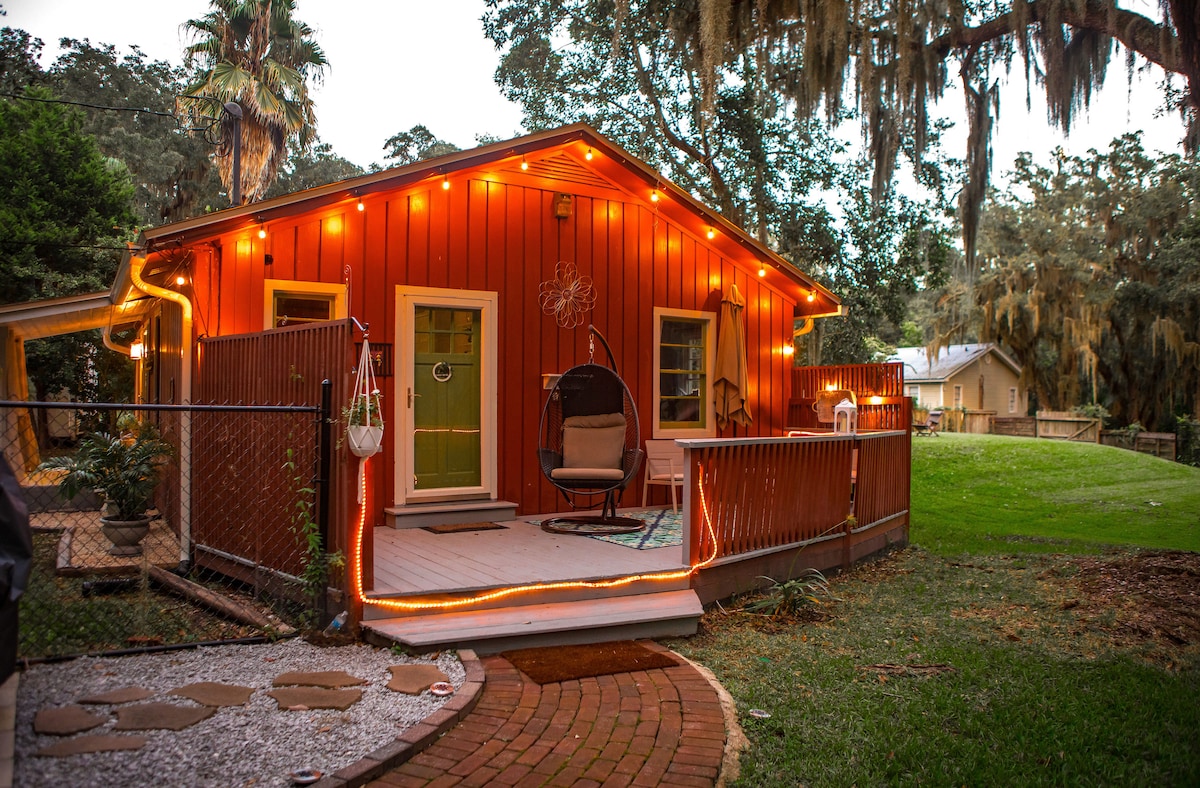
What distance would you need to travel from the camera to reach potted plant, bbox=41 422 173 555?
5586 mm

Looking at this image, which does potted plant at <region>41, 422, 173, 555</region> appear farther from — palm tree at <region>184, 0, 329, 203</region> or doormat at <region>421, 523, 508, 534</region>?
palm tree at <region>184, 0, 329, 203</region>

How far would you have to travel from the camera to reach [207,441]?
5.27 metres

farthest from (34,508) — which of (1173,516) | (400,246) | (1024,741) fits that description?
(1173,516)

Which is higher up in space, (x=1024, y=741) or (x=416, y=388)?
(x=416, y=388)

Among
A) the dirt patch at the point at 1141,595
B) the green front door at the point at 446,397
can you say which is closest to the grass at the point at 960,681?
the dirt patch at the point at 1141,595

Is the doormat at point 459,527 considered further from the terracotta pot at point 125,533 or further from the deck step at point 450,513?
the terracotta pot at point 125,533

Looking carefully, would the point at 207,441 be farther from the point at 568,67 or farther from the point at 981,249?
the point at 981,249

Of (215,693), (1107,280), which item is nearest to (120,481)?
(215,693)

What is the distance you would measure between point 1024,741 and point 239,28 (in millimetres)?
14877

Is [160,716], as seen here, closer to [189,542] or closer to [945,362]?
[189,542]

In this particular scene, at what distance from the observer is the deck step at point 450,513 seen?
6230mm

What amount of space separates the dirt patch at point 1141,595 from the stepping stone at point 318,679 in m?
4.00

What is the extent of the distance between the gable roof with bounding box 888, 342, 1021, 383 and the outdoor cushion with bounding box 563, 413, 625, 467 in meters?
23.2

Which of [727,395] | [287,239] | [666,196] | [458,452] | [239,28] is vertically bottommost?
[458,452]
